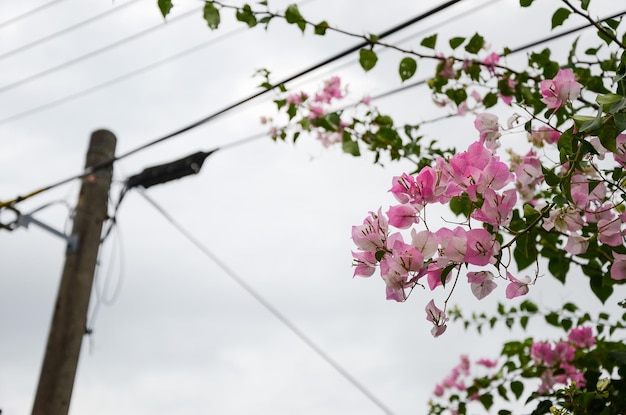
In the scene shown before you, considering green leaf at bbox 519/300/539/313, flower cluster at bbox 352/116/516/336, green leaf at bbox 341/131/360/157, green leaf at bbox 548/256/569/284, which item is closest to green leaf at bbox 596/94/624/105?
flower cluster at bbox 352/116/516/336

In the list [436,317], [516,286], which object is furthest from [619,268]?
[436,317]

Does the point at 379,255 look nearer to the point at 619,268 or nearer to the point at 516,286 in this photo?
the point at 516,286

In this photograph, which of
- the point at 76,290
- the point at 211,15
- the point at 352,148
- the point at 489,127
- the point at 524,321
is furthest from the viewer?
the point at 76,290

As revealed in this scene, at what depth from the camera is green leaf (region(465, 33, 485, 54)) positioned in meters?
1.96

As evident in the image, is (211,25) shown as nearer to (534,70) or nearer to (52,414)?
(534,70)

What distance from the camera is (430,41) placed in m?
1.89

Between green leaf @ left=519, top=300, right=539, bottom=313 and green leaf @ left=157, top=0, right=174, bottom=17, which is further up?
green leaf @ left=157, top=0, right=174, bottom=17

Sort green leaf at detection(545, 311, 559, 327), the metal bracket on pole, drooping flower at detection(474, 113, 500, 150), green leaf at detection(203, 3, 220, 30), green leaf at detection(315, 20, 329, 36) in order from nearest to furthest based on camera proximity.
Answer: drooping flower at detection(474, 113, 500, 150)
green leaf at detection(203, 3, 220, 30)
green leaf at detection(315, 20, 329, 36)
green leaf at detection(545, 311, 559, 327)
the metal bracket on pole

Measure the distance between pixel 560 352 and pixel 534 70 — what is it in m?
0.99

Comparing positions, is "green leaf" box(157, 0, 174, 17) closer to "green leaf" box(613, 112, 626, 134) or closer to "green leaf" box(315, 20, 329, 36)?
"green leaf" box(315, 20, 329, 36)

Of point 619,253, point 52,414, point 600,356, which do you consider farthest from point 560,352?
point 52,414

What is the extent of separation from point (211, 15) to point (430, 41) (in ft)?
2.15

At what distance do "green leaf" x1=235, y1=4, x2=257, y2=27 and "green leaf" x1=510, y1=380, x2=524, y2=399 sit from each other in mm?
1487

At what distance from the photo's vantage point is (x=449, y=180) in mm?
938
